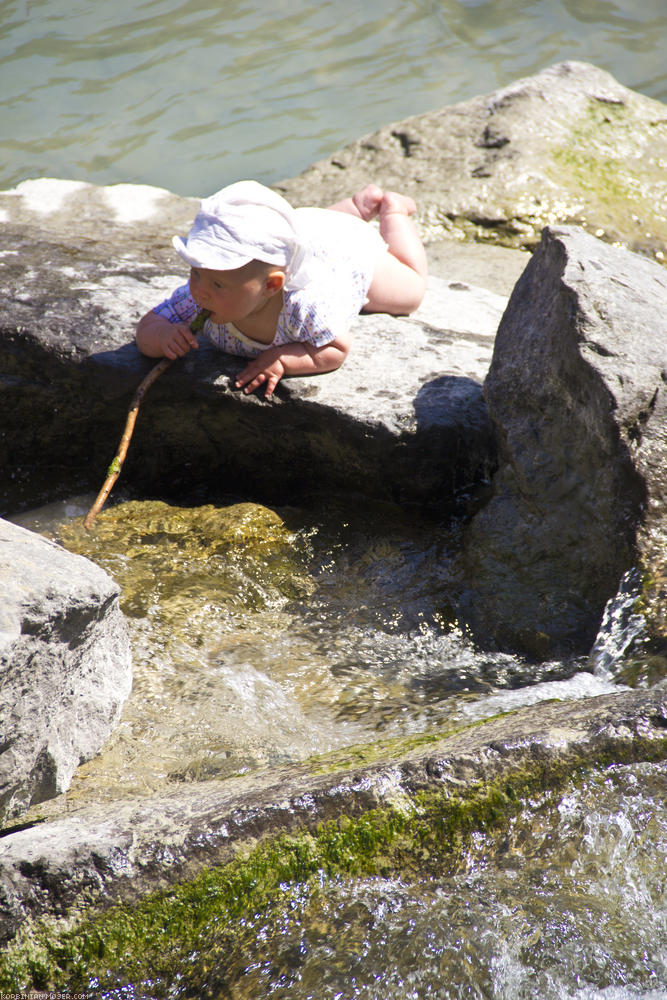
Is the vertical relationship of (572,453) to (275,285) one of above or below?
below

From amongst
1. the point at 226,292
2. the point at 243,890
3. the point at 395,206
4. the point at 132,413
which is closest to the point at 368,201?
the point at 395,206

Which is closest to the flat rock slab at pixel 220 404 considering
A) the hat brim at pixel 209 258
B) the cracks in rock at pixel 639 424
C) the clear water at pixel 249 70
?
the hat brim at pixel 209 258

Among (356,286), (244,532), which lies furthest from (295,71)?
(244,532)

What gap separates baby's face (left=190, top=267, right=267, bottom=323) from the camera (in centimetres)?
283

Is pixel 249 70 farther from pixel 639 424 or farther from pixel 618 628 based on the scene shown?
pixel 618 628

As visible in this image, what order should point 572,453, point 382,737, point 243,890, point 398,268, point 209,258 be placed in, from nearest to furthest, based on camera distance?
1. point 243,890
2. point 382,737
3. point 572,453
4. point 209,258
5. point 398,268

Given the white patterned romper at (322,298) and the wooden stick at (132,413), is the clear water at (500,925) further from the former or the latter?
the white patterned romper at (322,298)

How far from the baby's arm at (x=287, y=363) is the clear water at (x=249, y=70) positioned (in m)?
4.96

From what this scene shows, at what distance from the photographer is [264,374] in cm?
302

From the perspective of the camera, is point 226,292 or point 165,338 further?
point 165,338

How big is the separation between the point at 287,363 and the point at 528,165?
3.14 metres

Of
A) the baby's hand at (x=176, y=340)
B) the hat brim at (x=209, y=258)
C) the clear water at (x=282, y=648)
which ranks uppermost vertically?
the hat brim at (x=209, y=258)

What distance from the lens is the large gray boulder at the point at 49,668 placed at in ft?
5.92

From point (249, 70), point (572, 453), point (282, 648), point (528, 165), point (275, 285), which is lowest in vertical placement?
point (282, 648)
